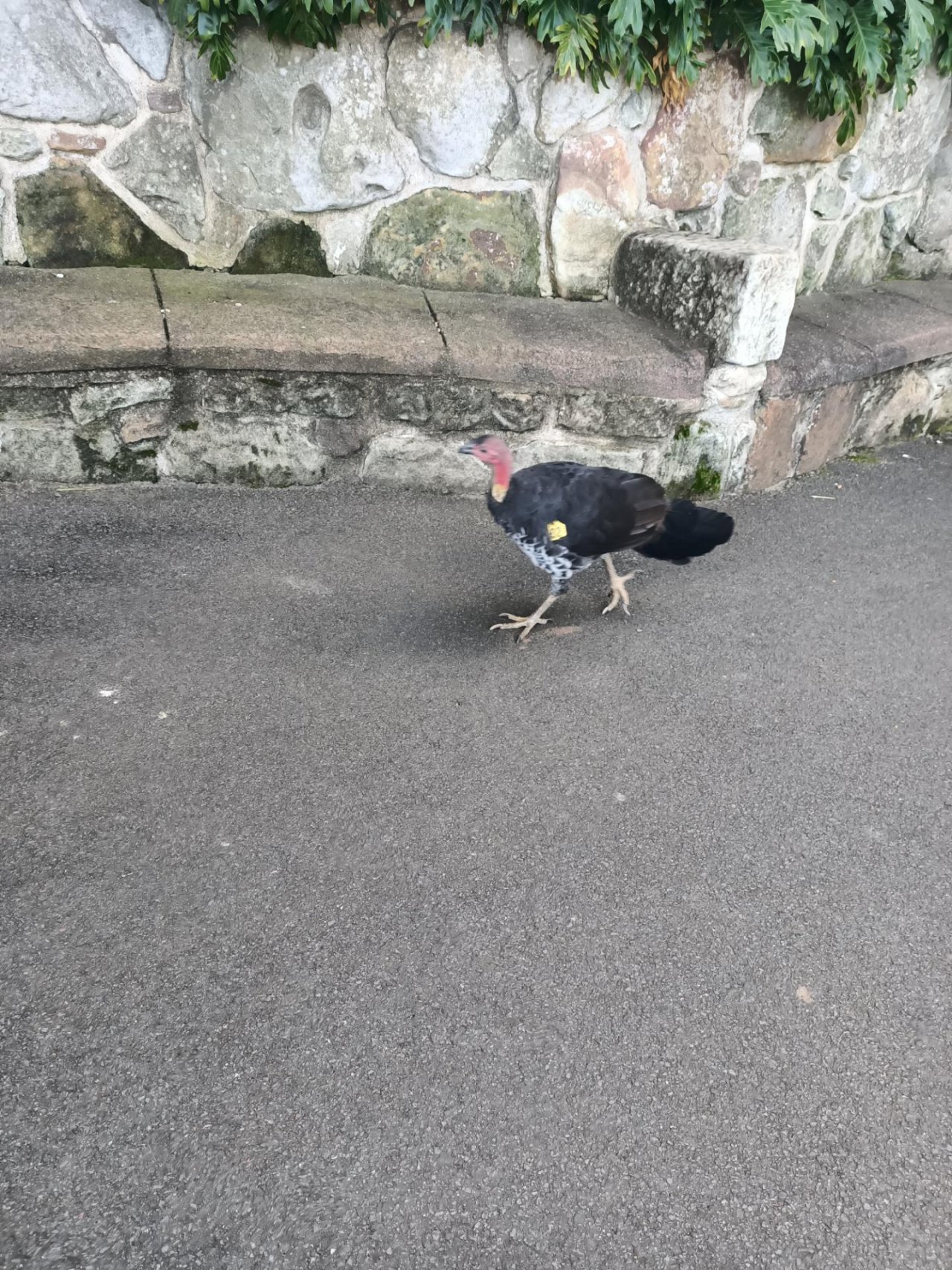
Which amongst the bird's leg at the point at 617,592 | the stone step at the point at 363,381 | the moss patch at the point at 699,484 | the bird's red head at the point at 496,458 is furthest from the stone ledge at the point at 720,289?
the bird's red head at the point at 496,458

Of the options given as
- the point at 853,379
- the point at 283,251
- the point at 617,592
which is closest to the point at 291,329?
the point at 283,251

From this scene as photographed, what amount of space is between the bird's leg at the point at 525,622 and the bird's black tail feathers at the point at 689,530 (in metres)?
0.34

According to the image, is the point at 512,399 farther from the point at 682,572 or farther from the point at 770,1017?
the point at 770,1017

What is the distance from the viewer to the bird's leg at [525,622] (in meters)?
3.07

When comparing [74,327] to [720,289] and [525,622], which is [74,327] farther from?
[720,289]

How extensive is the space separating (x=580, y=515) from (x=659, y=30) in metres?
2.08

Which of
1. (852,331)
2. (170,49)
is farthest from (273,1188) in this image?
(852,331)

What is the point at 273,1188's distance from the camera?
1.57 m

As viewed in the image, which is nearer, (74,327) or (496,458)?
(496,458)

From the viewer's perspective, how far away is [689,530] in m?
3.03

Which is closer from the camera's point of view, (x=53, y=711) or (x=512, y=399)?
(x=53, y=711)

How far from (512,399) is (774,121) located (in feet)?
5.97

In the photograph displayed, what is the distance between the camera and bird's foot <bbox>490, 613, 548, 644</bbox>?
10.1 feet

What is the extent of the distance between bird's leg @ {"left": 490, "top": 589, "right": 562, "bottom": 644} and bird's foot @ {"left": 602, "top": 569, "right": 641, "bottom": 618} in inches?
9.1
